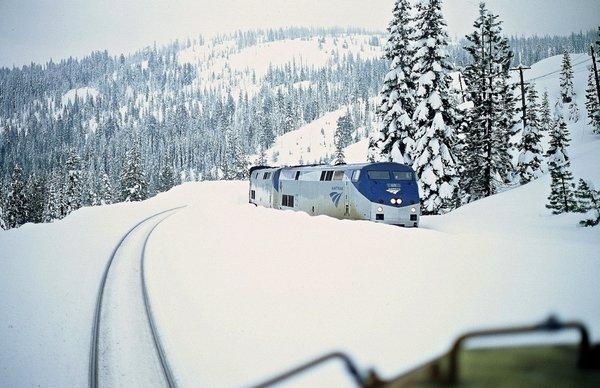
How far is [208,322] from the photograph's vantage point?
31.3 feet

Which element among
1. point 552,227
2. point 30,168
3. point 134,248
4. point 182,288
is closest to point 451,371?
point 182,288

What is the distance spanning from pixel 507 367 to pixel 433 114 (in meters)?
28.4

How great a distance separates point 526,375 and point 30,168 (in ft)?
739

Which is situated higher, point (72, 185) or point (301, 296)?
point (72, 185)

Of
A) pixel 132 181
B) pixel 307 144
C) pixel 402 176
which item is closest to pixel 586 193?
pixel 402 176

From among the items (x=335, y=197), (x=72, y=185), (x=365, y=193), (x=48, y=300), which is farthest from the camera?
(x=72, y=185)

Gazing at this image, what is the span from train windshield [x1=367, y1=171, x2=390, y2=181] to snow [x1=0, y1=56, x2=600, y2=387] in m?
4.97

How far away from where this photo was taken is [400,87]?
98.3ft

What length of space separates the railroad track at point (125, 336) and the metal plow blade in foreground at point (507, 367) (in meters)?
6.13

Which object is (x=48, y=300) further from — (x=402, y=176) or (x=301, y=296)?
(x=402, y=176)

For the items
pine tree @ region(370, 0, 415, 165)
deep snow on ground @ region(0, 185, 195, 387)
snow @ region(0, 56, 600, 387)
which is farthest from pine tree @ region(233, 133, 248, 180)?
snow @ region(0, 56, 600, 387)

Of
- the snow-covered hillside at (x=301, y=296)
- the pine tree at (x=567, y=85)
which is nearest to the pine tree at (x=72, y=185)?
the snow-covered hillside at (x=301, y=296)

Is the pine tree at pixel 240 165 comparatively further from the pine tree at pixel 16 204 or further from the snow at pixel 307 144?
the snow at pixel 307 144

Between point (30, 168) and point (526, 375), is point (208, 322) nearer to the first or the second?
point (526, 375)
